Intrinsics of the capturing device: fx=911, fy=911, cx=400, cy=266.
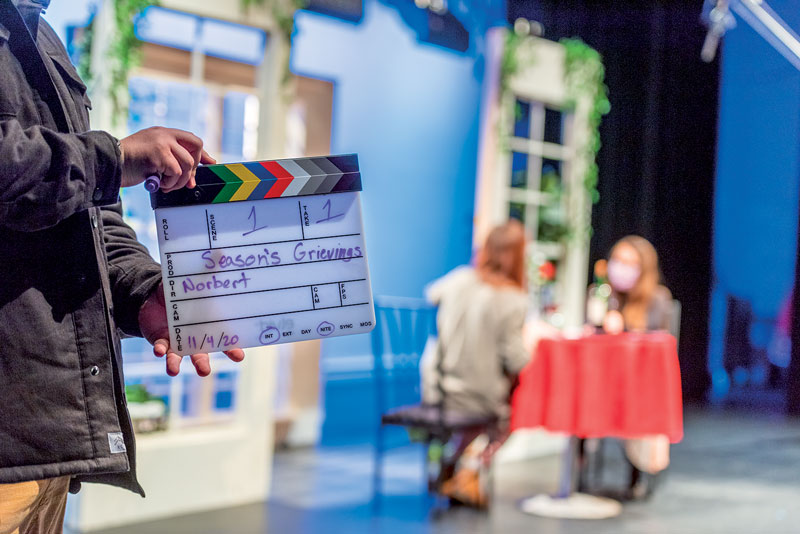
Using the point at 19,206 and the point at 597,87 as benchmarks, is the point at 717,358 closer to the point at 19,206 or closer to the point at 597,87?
the point at 597,87

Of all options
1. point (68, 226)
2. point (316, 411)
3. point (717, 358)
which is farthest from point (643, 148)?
point (68, 226)

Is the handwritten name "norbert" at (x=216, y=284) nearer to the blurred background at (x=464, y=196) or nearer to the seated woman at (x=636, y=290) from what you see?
the blurred background at (x=464, y=196)

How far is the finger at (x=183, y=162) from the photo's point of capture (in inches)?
40.7

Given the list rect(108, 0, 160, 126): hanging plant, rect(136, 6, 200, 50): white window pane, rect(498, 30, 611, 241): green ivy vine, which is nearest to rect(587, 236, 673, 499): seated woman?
rect(498, 30, 611, 241): green ivy vine

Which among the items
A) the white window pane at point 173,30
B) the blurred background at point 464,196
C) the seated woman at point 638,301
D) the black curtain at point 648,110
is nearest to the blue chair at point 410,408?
the blurred background at point 464,196

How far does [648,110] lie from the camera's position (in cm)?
755

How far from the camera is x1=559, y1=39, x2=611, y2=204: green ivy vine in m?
6.03

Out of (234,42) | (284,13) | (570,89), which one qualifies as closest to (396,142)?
(570,89)

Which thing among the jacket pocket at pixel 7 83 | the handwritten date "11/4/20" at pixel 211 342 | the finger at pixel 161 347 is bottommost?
the finger at pixel 161 347

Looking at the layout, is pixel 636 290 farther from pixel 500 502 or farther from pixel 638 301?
pixel 500 502

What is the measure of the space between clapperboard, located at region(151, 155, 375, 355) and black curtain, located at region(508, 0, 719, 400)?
6.03 m

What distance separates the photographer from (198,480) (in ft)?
13.4

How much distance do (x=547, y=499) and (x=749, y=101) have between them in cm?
442

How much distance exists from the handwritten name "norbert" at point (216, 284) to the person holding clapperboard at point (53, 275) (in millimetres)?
99
